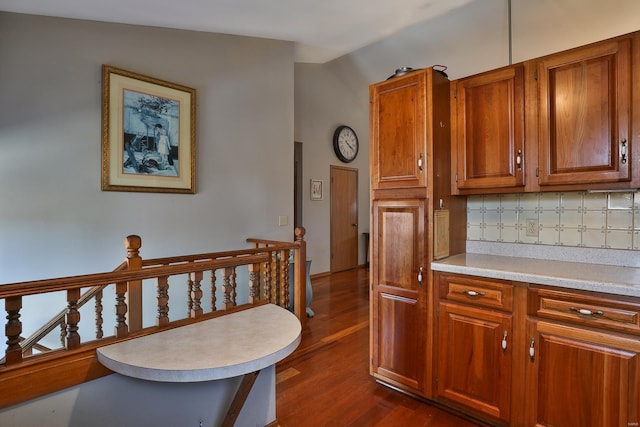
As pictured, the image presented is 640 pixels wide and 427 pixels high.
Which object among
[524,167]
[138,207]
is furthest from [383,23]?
[138,207]

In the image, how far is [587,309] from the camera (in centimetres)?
148

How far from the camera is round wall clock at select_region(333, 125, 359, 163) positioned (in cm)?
585

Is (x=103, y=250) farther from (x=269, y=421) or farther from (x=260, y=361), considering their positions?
(x=260, y=361)

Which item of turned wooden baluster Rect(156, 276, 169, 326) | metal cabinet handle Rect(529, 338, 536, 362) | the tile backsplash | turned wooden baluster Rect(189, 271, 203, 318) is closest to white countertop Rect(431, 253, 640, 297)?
the tile backsplash

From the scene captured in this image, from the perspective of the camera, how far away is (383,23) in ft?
11.2

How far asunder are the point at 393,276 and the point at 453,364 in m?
0.60

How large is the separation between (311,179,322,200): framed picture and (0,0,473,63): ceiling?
2188mm

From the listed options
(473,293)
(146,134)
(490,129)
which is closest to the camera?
(473,293)

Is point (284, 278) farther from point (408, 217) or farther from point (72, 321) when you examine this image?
point (72, 321)

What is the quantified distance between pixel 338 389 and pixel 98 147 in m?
2.63

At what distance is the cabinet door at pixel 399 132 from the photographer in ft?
6.52

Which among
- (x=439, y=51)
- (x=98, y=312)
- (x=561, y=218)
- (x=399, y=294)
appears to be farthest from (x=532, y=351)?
(x=439, y=51)

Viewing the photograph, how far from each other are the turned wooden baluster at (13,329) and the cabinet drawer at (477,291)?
1907mm

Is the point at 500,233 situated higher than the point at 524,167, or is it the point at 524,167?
the point at 524,167
